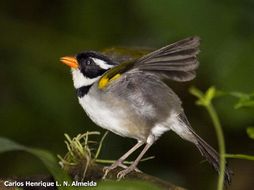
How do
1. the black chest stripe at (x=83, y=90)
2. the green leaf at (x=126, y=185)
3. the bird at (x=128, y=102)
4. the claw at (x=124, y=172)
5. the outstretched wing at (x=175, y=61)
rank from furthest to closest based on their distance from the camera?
the black chest stripe at (x=83, y=90) < the bird at (x=128, y=102) < the claw at (x=124, y=172) < the outstretched wing at (x=175, y=61) < the green leaf at (x=126, y=185)

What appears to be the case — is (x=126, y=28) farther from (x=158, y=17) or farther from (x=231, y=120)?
(x=231, y=120)

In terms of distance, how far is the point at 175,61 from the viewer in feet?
7.83

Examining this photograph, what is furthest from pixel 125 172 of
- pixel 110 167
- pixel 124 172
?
pixel 110 167

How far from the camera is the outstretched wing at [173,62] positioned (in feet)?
7.60

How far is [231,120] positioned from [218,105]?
114 millimetres

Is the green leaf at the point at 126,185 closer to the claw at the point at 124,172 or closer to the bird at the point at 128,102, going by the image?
the claw at the point at 124,172

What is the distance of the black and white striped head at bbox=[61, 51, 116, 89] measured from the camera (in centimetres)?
288

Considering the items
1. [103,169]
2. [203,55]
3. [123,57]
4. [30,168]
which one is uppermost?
[123,57]

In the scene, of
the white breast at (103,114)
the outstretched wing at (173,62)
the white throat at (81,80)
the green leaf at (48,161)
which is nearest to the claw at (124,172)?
the white breast at (103,114)

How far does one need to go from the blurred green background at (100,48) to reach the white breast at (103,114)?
2053 millimetres

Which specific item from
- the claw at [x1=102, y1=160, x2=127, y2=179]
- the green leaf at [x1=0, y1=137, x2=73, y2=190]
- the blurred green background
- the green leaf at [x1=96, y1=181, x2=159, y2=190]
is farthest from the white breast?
the blurred green background

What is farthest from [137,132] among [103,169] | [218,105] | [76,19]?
[76,19]

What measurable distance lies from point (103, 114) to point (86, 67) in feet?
0.66

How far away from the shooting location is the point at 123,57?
8.89 ft
